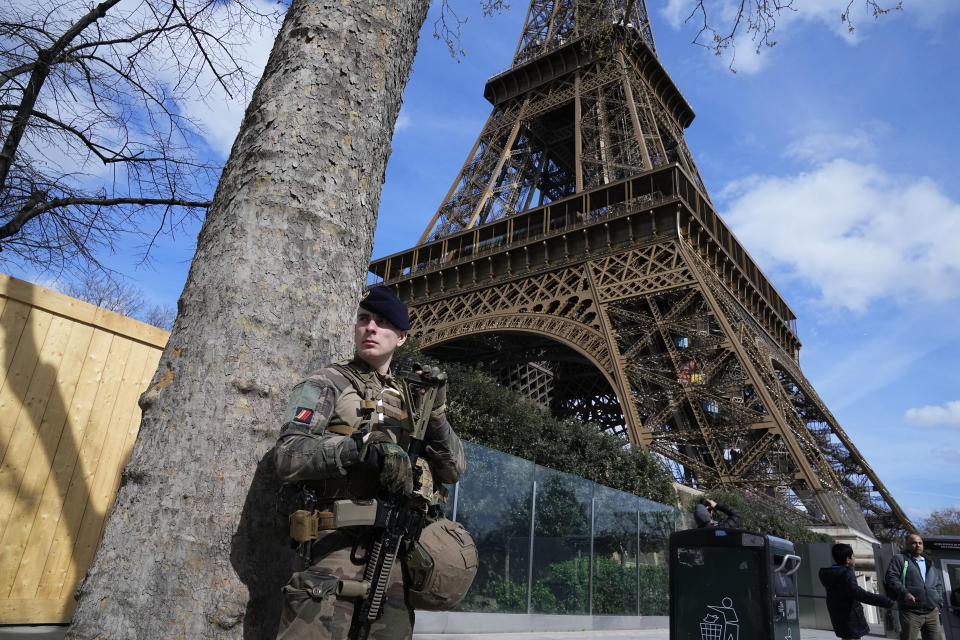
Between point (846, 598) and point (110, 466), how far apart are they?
633 centimetres

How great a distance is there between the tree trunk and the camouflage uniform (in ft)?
0.45

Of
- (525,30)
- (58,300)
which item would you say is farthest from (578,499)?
(525,30)

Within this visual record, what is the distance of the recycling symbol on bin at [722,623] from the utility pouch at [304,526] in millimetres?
4345

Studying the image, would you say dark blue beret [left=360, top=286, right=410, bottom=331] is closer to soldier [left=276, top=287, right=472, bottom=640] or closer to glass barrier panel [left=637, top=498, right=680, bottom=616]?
soldier [left=276, top=287, right=472, bottom=640]

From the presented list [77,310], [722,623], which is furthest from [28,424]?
[722,623]

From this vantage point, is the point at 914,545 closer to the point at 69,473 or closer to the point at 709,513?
the point at 709,513

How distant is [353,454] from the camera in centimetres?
166

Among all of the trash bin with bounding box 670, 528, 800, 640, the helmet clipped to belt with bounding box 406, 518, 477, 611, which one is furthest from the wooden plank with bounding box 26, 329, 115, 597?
the trash bin with bounding box 670, 528, 800, 640

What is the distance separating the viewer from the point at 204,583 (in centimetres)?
160

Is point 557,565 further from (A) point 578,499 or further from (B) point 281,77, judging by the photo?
(B) point 281,77

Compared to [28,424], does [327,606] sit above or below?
below

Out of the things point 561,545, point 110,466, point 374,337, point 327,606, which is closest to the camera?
point 327,606

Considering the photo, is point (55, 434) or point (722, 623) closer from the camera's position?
point (55, 434)

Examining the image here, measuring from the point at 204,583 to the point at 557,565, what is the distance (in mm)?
7722
